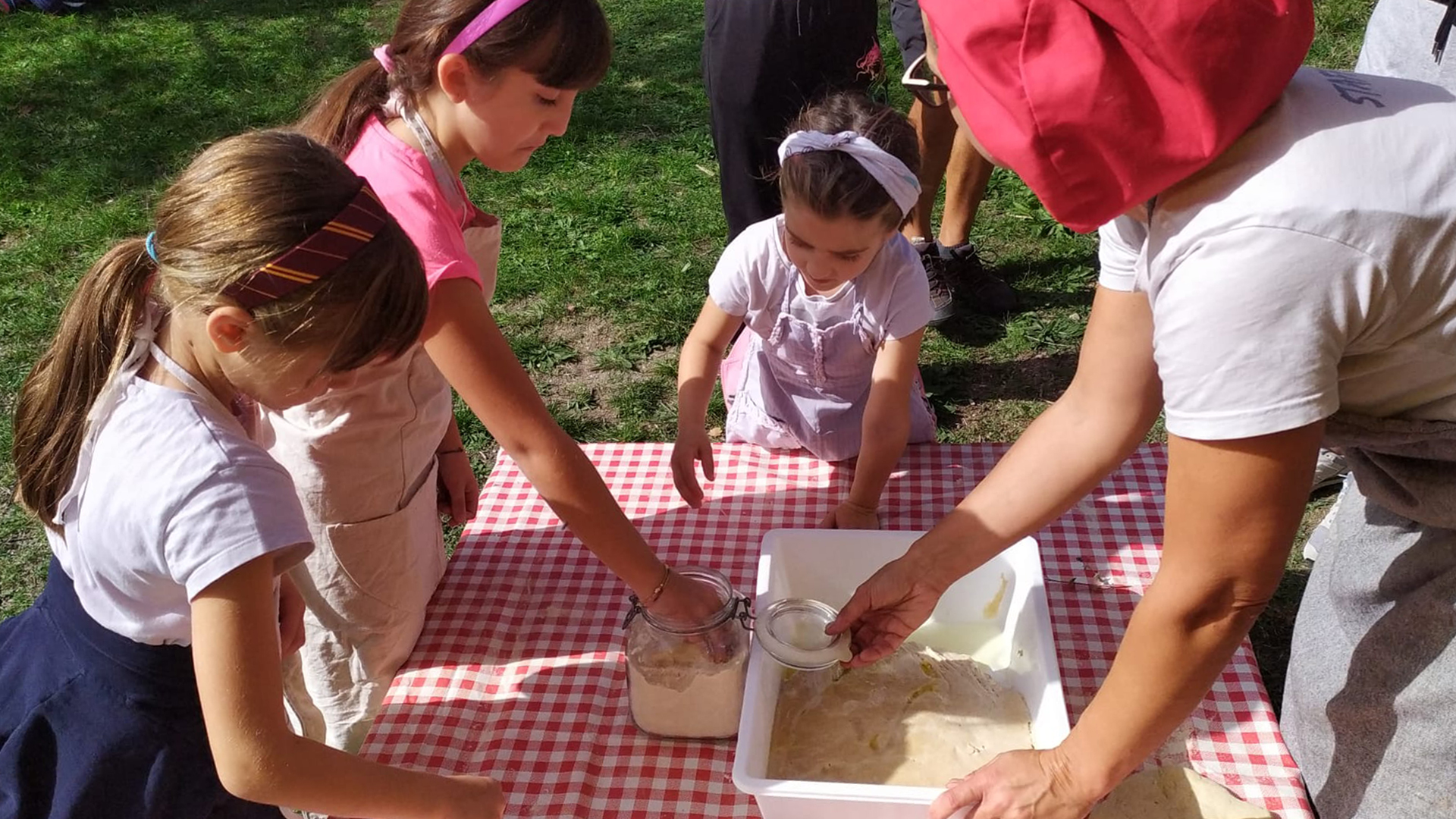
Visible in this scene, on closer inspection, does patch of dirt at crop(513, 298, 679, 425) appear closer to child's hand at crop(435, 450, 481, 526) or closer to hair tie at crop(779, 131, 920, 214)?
child's hand at crop(435, 450, 481, 526)

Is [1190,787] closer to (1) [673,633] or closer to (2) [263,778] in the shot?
(1) [673,633]

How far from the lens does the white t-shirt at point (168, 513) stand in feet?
3.56

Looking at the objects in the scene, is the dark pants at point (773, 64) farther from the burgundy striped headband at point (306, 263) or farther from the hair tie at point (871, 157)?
the burgundy striped headband at point (306, 263)

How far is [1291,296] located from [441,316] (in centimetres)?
97

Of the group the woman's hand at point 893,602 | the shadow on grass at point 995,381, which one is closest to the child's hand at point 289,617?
the woman's hand at point 893,602

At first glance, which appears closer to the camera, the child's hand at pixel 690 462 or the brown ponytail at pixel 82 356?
the brown ponytail at pixel 82 356

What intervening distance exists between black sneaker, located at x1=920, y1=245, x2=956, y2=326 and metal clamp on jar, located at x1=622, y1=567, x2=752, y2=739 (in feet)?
7.43

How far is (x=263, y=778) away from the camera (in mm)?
1091

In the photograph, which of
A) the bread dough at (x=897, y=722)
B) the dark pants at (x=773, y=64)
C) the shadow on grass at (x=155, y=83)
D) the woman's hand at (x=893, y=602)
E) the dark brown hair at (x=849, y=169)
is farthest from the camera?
the shadow on grass at (x=155, y=83)

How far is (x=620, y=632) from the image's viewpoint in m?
1.66

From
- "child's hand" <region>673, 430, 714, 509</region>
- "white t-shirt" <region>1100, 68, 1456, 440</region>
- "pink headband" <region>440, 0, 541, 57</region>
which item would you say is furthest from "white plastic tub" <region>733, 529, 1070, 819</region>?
"pink headband" <region>440, 0, 541, 57</region>

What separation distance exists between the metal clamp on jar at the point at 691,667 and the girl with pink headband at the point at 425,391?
0.03 meters

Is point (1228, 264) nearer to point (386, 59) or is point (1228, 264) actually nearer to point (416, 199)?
point (416, 199)

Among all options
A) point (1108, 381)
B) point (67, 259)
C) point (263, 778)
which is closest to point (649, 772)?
point (263, 778)
